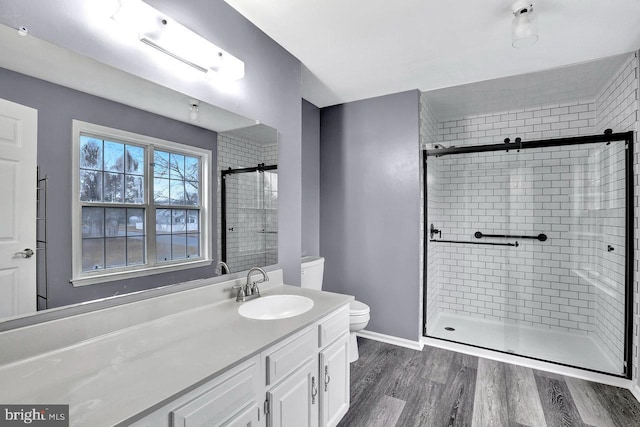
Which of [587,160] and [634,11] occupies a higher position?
[634,11]

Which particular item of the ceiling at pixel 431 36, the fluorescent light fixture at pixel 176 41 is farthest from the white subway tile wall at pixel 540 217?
the fluorescent light fixture at pixel 176 41

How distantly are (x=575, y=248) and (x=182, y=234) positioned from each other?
11.3 ft

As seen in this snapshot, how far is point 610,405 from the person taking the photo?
80.7 inches

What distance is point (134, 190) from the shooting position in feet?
4.33

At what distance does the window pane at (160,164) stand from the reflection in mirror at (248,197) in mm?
323

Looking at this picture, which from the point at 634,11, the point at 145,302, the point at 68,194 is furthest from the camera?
the point at 634,11

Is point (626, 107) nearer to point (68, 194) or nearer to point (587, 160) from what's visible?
point (587, 160)

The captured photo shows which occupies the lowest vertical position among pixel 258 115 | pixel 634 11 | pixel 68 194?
pixel 68 194

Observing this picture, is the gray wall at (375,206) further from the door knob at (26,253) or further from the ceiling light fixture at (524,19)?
the door knob at (26,253)

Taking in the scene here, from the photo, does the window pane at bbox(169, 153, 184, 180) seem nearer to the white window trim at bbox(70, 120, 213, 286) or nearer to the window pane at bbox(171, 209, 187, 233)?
the white window trim at bbox(70, 120, 213, 286)

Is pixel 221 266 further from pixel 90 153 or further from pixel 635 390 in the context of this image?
pixel 635 390

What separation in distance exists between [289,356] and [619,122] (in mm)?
3206

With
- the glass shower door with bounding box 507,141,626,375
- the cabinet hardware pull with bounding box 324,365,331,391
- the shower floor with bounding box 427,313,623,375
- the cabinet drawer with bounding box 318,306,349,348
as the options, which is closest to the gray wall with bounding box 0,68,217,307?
the cabinet drawer with bounding box 318,306,349,348

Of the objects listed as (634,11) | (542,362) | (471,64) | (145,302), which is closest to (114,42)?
(145,302)
